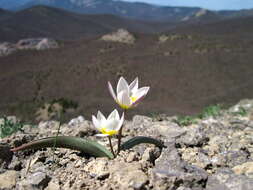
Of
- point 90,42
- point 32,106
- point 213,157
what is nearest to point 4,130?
point 213,157

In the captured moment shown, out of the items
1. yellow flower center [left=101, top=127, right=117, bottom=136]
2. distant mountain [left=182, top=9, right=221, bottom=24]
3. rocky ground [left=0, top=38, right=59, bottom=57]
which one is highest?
yellow flower center [left=101, top=127, right=117, bottom=136]

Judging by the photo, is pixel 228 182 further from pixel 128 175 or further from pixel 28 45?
pixel 28 45

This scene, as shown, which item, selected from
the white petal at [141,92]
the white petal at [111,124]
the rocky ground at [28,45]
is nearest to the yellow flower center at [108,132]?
the white petal at [111,124]

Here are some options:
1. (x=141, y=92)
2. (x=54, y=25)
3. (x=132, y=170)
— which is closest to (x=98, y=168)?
(x=132, y=170)

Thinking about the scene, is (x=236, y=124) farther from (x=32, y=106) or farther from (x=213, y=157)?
(x=32, y=106)

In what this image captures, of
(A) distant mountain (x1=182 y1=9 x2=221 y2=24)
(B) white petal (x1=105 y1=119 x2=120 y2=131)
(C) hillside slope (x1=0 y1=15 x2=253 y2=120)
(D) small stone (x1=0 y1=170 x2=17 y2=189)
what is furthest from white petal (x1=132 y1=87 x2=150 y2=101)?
(A) distant mountain (x1=182 y1=9 x2=221 y2=24)

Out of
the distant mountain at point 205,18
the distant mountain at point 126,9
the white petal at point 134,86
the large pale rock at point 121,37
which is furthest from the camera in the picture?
the distant mountain at point 126,9

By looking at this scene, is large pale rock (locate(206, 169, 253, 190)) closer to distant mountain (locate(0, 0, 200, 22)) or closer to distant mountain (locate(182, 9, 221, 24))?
distant mountain (locate(182, 9, 221, 24))

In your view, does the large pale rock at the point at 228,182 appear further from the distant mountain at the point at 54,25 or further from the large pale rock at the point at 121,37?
the distant mountain at the point at 54,25
